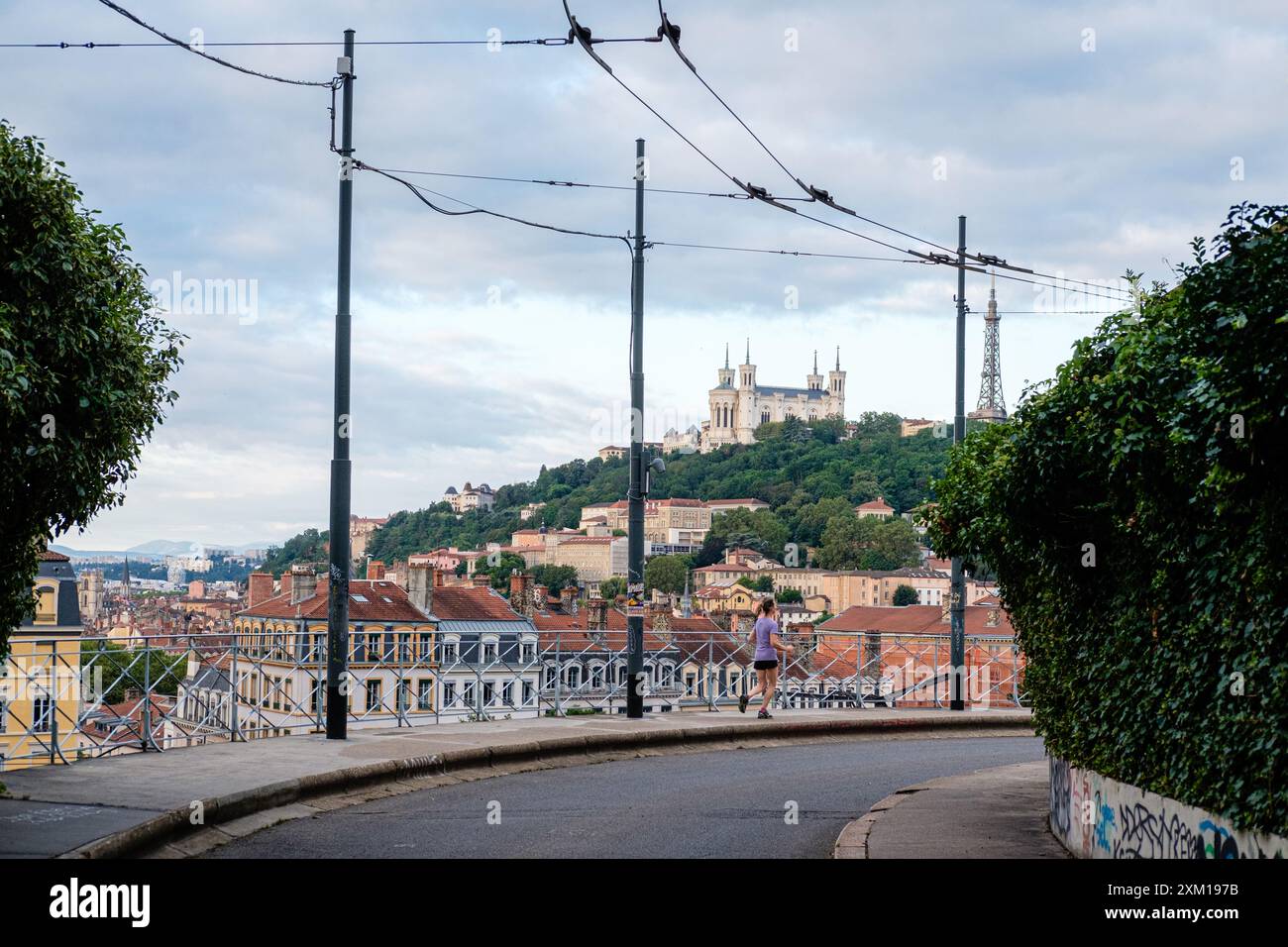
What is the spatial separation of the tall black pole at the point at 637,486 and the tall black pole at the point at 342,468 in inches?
173

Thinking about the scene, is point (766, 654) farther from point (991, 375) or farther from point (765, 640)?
point (991, 375)

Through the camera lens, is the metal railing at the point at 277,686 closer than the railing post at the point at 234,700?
Yes

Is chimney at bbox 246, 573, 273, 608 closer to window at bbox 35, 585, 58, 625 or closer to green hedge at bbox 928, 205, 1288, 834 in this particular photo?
window at bbox 35, 585, 58, 625

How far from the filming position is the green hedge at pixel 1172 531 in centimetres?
587

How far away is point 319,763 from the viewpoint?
13641 millimetres

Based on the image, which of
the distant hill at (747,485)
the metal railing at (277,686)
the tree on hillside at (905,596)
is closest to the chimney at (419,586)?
the metal railing at (277,686)

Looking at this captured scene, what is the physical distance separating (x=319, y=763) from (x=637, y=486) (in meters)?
7.22

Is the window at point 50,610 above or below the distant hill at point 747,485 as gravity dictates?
below

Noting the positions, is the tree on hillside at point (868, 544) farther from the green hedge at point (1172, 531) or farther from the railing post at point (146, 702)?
the green hedge at point (1172, 531)

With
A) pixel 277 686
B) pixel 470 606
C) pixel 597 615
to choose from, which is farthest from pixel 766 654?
pixel 470 606

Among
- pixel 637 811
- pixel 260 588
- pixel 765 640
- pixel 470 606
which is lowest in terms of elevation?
pixel 470 606

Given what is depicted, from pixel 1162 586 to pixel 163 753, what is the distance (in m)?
10.3
